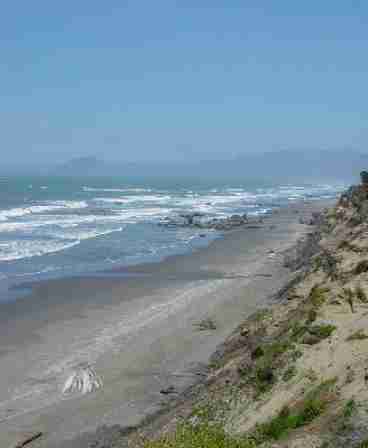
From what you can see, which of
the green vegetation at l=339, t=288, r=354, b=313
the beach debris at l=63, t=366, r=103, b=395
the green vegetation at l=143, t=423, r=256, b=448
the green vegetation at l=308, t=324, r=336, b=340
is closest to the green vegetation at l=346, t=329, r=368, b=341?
the green vegetation at l=308, t=324, r=336, b=340

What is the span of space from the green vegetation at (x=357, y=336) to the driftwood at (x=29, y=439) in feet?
24.4

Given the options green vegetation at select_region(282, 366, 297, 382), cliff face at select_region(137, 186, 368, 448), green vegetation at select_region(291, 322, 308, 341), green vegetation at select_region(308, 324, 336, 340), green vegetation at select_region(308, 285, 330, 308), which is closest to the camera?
cliff face at select_region(137, 186, 368, 448)

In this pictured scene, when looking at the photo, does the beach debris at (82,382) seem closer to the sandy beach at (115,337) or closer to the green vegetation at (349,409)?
the sandy beach at (115,337)

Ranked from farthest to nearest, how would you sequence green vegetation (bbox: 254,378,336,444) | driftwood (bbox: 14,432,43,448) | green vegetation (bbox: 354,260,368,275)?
green vegetation (bbox: 354,260,368,275), driftwood (bbox: 14,432,43,448), green vegetation (bbox: 254,378,336,444)

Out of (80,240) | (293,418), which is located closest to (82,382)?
(293,418)

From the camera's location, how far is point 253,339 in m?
16.2

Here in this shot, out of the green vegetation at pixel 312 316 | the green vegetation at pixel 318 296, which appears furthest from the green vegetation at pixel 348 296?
the green vegetation at pixel 312 316

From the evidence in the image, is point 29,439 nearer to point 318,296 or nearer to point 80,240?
point 318,296

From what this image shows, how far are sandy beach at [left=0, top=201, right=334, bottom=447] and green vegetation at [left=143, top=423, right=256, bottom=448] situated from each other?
4136 millimetres

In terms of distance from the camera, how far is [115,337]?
22328 millimetres

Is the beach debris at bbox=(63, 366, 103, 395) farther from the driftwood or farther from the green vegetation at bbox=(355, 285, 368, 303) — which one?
the green vegetation at bbox=(355, 285, 368, 303)

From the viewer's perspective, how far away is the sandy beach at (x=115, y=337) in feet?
52.5

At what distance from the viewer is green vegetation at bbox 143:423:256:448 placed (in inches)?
390

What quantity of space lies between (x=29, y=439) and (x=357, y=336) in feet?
25.2
